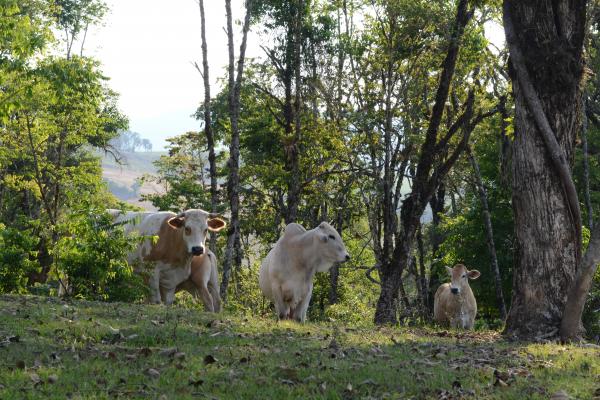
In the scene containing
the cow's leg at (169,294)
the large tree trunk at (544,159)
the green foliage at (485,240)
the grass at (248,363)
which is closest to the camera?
the grass at (248,363)

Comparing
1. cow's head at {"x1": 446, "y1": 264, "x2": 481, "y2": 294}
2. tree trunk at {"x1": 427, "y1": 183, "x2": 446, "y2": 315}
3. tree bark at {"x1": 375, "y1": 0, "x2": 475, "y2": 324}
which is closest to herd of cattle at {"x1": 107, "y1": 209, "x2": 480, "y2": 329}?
tree bark at {"x1": 375, "y1": 0, "x2": 475, "y2": 324}

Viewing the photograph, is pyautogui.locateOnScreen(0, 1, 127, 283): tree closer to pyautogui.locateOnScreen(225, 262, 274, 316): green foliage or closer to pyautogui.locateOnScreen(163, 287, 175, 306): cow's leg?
pyautogui.locateOnScreen(163, 287, 175, 306): cow's leg

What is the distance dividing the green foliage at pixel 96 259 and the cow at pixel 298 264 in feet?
8.75

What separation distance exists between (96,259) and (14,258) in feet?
9.39

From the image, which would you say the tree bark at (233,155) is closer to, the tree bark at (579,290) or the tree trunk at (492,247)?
the tree trunk at (492,247)

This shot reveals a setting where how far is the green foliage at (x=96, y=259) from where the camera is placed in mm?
15938

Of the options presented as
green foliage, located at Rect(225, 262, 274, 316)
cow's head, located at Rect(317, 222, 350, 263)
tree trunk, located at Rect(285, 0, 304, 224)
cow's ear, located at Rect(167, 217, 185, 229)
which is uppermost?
tree trunk, located at Rect(285, 0, 304, 224)

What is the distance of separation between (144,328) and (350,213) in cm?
2588

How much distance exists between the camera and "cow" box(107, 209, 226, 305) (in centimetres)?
1723

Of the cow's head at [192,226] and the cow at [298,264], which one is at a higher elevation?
the cow's head at [192,226]

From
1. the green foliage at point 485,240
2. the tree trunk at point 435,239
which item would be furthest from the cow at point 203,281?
the tree trunk at point 435,239

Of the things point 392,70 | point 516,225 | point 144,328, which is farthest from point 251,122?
point 144,328

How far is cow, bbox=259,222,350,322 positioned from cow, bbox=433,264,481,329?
20.9ft

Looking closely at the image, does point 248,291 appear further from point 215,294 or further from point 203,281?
point 203,281
